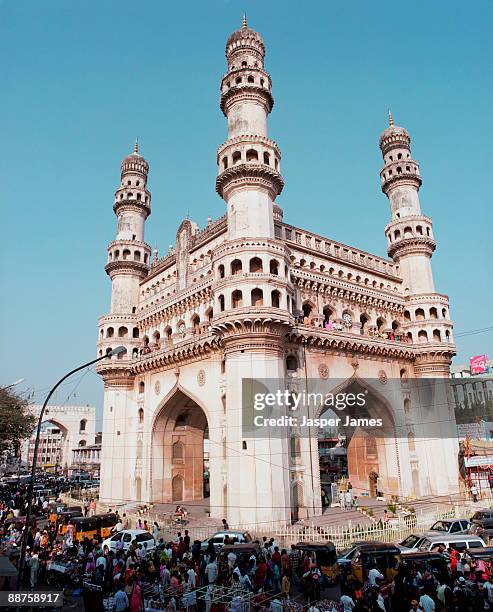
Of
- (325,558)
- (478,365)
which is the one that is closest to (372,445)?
(325,558)

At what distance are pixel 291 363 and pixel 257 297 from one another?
5.16 m

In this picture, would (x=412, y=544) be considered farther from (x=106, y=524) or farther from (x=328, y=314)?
(x=328, y=314)

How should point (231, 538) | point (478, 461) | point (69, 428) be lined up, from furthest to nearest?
point (69, 428) → point (478, 461) → point (231, 538)

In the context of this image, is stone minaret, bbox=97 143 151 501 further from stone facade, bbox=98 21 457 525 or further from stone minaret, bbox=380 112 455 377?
stone minaret, bbox=380 112 455 377

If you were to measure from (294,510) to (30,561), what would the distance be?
14.5 m

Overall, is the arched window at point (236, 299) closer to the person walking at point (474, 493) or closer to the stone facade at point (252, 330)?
the stone facade at point (252, 330)

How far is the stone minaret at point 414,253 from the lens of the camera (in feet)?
125

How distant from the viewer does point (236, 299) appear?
90.9ft

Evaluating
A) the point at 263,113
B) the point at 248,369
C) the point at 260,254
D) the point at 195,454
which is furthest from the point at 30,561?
the point at 263,113

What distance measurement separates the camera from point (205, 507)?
32719 mm

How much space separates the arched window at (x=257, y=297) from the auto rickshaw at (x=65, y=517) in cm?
1587

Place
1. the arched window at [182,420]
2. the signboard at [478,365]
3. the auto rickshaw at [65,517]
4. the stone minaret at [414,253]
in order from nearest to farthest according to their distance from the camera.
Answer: the auto rickshaw at [65,517]
the arched window at [182,420]
the stone minaret at [414,253]
the signboard at [478,365]

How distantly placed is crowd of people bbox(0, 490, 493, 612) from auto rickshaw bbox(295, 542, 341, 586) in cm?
5

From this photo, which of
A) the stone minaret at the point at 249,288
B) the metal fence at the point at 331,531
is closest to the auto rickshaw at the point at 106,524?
the metal fence at the point at 331,531
